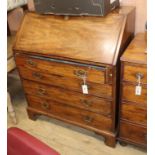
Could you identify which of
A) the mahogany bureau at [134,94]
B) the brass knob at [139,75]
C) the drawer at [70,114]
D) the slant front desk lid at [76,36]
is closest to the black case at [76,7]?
the slant front desk lid at [76,36]

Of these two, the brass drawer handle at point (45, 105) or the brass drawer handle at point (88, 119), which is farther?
the brass drawer handle at point (45, 105)

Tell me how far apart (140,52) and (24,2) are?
51.0 inches

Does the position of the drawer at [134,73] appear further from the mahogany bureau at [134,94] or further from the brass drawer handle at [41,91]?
the brass drawer handle at [41,91]

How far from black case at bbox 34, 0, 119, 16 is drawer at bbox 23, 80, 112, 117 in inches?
22.8

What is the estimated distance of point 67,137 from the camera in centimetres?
197

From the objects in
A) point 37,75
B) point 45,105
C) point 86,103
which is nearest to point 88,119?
point 86,103

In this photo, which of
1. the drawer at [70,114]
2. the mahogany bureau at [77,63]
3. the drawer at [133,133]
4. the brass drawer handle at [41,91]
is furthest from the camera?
the brass drawer handle at [41,91]

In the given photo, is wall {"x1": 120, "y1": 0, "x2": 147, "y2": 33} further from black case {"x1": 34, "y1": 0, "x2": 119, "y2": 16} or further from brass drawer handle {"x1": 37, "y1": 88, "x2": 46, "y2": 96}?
brass drawer handle {"x1": 37, "y1": 88, "x2": 46, "y2": 96}

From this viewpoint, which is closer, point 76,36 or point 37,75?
point 76,36

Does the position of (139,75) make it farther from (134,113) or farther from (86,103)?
(86,103)

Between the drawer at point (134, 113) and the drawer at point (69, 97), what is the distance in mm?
105

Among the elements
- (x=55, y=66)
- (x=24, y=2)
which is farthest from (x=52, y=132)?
(x=24, y=2)

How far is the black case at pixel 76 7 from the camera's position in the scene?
Result: 1.45m

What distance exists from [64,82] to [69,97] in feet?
0.46
